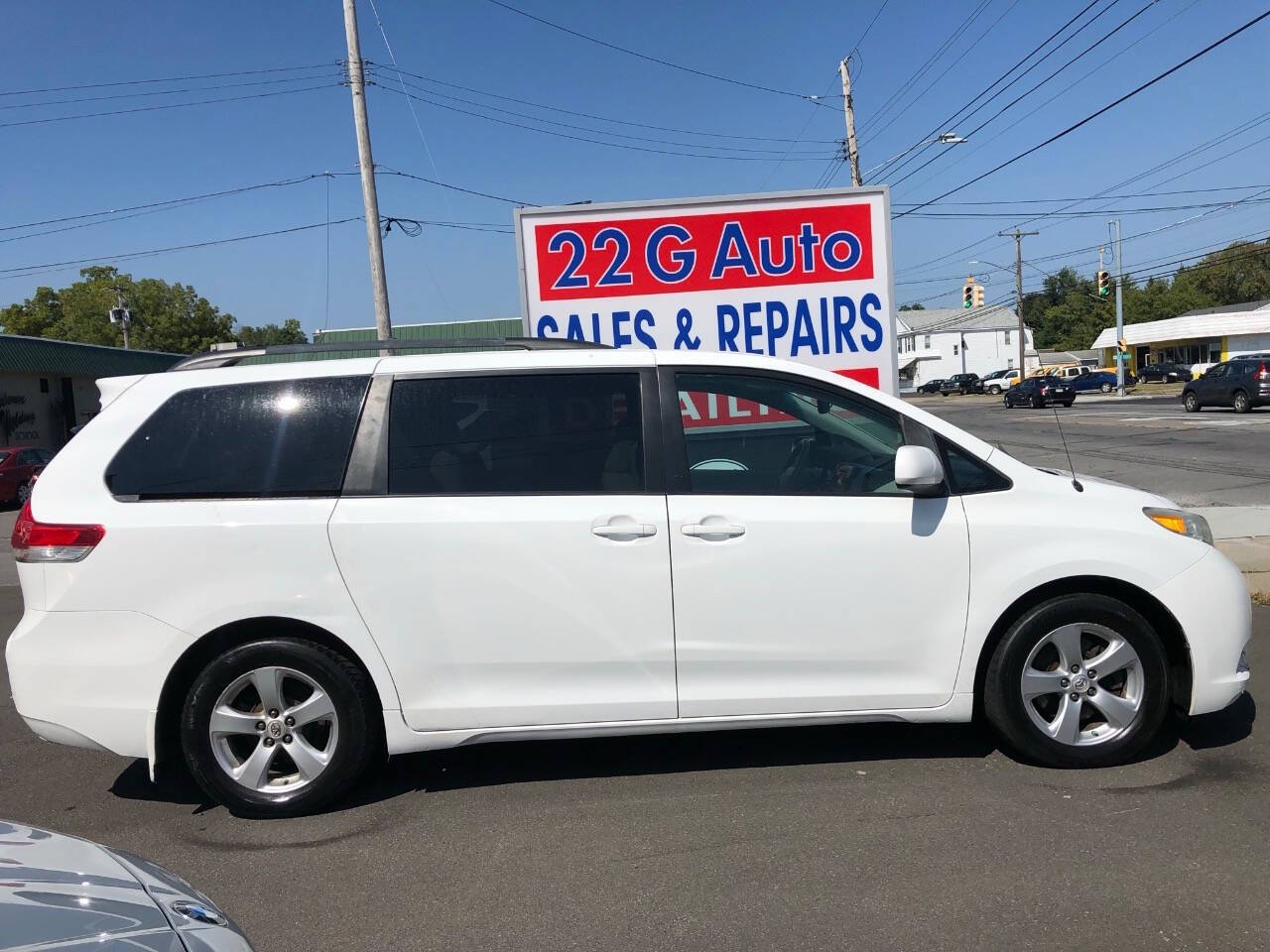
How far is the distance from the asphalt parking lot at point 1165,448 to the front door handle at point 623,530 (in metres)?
4.65

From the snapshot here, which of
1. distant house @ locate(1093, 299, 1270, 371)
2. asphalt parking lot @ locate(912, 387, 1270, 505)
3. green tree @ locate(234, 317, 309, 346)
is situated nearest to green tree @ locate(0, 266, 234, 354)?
green tree @ locate(234, 317, 309, 346)

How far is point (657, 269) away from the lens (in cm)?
872

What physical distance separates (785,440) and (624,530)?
1.01m

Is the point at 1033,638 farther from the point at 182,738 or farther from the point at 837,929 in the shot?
the point at 182,738

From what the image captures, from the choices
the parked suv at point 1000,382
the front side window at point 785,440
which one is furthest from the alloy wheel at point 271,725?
the parked suv at point 1000,382

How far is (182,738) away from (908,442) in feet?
Answer: 10.5

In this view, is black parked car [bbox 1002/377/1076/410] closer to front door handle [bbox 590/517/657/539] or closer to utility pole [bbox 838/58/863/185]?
utility pole [bbox 838/58/863/185]

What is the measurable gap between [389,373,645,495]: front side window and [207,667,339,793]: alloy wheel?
0.88 meters

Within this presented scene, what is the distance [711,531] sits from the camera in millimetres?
4066

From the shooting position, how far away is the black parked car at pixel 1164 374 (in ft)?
207

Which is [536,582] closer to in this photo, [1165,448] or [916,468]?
[916,468]

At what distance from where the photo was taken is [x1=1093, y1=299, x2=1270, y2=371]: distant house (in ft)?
207

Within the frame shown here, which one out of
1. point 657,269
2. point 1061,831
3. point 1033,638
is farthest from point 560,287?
point 1061,831

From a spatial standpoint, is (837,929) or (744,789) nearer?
(837,929)
